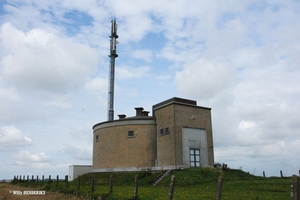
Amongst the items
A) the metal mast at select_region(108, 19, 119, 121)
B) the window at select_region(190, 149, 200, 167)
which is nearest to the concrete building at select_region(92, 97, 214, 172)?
the window at select_region(190, 149, 200, 167)

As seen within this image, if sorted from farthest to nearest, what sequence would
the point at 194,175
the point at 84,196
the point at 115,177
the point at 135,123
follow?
the point at 135,123
the point at 115,177
the point at 194,175
the point at 84,196

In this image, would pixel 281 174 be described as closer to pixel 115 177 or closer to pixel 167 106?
pixel 167 106

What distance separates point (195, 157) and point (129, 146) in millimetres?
7768

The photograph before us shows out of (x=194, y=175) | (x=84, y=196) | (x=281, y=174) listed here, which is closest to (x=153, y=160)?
(x=194, y=175)

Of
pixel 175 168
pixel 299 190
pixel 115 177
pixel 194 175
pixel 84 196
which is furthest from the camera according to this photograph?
pixel 115 177

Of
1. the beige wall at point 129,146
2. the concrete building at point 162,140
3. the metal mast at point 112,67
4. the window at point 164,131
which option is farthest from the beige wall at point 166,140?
the metal mast at point 112,67

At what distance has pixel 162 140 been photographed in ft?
113

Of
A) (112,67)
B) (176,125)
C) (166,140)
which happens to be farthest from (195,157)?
(112,67)

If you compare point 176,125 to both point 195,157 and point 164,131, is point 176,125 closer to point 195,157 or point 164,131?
point 164,131

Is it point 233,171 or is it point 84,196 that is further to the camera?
point 233,171

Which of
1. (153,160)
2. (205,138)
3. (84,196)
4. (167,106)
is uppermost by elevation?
(167,106)

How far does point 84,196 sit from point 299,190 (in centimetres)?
1322

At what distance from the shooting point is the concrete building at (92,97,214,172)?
3341 centimetres

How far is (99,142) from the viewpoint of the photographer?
39719 mm
